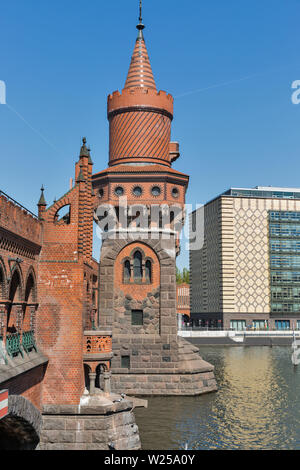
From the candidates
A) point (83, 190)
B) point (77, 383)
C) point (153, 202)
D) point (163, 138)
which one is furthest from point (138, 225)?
point (77, 383)

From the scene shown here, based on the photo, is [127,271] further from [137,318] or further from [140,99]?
[140,99]

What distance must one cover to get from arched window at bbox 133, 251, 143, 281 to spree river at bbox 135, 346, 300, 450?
7890 mm

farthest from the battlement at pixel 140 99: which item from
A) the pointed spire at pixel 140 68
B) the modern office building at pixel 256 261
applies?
the modern office building at pixel 256 261

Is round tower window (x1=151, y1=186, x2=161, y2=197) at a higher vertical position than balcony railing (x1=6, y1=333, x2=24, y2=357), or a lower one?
higher

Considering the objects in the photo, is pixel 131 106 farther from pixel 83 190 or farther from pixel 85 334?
pixel 85 334

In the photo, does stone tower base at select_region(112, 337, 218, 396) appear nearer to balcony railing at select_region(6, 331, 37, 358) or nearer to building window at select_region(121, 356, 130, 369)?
building window at select_region(121, 356, 130, 369)

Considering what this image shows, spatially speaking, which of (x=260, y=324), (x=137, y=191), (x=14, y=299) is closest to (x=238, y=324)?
(x=260, y=324)

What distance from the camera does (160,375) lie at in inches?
1294

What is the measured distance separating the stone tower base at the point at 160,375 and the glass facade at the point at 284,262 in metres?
67.0

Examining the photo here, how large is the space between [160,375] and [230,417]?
635 cm

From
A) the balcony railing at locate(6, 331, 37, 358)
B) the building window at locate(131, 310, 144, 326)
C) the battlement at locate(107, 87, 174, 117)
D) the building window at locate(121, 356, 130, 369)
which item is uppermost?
the battlement at locate(107, 87, 174, 117)

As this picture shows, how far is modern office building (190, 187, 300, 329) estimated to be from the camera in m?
95.8

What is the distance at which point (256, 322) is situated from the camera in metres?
96.8

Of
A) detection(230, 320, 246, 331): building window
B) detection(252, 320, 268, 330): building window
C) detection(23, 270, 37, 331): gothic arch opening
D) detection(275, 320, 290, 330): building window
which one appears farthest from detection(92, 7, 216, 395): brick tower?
detection(275, 320, 290, 330): building window
